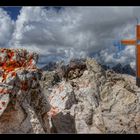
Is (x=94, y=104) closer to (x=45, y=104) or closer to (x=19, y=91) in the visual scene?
(x=45, y=104)

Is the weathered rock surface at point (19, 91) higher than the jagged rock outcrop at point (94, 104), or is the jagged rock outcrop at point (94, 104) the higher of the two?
the weathered rock surface at point (19, 91)

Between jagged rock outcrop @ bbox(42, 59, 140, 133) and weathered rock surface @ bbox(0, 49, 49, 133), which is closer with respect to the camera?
weathered rock surface @ bbox(0, 49, 49, 133)

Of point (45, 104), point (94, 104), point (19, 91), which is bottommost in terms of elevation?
point (94, 104)

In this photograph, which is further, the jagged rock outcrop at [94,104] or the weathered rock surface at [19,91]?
the jagged rock outcrop at [94,104]

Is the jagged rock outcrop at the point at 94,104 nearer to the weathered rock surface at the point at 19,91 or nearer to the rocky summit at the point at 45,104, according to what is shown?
the rocky summit at the point at 45,104

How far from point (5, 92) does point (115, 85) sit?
785cm

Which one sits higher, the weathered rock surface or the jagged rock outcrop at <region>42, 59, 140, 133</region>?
the weathered rock surface

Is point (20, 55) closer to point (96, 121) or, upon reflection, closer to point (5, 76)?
point (5, 76)

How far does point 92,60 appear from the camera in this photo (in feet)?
33.6

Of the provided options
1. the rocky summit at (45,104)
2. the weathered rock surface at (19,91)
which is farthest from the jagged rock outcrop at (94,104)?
the weathered rock surface at (19,91)

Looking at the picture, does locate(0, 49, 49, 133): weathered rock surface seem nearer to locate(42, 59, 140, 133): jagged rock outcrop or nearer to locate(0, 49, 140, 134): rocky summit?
locate(0, 49, 140, 134): rocky summit

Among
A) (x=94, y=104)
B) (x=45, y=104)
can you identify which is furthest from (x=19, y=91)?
(x=94, y=104)

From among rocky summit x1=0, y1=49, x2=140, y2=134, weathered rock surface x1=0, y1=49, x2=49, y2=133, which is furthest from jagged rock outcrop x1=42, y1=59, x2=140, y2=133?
weathered rock surface x1=0, y1=49, x2=49, y2=133

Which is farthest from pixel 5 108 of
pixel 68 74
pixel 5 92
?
pixel 68 74
